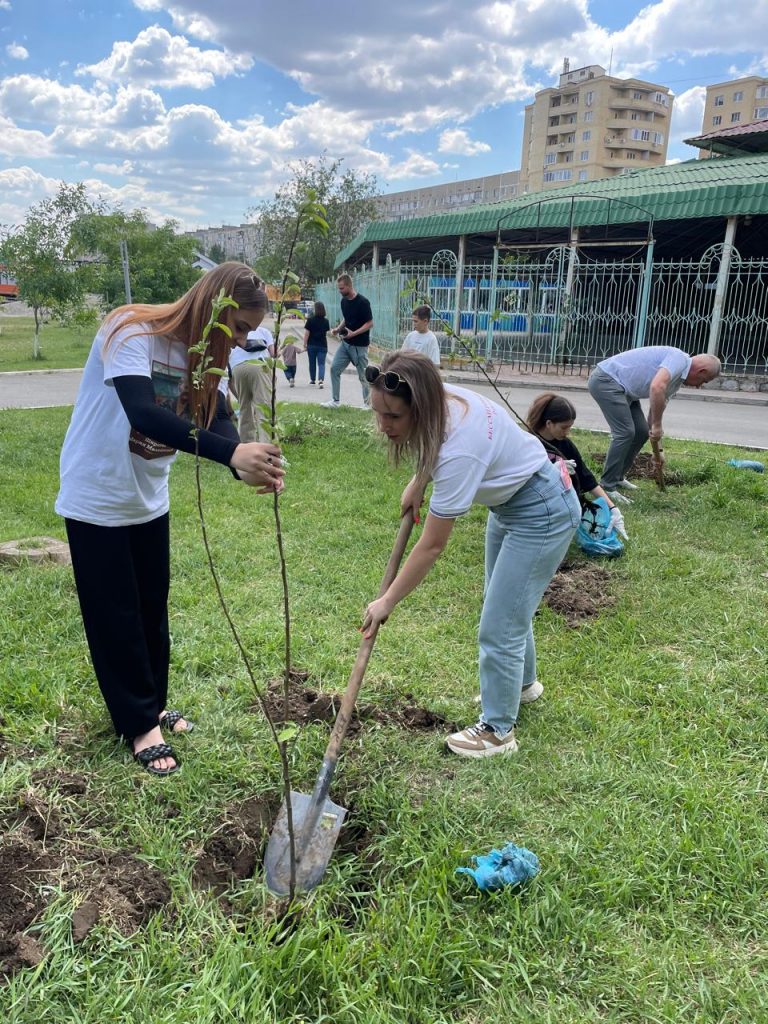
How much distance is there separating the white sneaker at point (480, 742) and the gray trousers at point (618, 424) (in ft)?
12.3

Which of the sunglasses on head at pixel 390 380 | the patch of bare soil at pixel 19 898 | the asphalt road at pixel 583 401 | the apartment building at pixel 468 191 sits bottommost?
the asphalt road at pixel 583 401

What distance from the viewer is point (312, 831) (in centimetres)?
225

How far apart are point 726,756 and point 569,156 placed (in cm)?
8527

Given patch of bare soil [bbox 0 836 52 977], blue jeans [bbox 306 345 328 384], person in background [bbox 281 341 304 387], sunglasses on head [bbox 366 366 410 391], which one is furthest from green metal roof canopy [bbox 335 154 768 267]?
patch of bare soil [bbox 0 836 52 977]

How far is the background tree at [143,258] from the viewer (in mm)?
21250

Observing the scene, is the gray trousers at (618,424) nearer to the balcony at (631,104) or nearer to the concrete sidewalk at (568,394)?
the concrete sidewalk at (568,394)

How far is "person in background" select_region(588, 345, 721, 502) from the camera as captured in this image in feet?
18.6

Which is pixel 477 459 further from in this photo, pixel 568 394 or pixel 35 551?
pixel 568 394

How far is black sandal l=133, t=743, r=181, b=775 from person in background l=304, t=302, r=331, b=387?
11283mm

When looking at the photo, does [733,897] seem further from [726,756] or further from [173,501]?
[173,501]

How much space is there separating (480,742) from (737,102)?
9655 cm

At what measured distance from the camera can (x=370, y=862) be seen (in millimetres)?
2322

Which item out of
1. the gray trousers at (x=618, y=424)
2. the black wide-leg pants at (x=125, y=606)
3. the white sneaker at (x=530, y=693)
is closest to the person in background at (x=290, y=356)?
the black wide-leg pants at (x=125, y=606)

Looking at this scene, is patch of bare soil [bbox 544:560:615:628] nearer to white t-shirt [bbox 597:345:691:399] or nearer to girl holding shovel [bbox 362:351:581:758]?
girl holding shovel [bbox 362:351:581:758]
